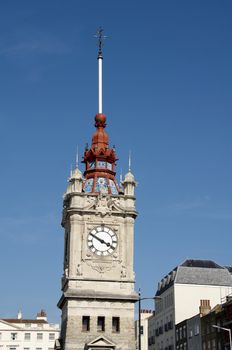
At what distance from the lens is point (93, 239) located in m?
64.5

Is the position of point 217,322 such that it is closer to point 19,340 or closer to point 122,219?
point 122,219

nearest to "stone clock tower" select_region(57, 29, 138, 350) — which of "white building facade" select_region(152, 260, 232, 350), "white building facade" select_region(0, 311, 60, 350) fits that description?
"white building facade" select_region(152, 260, 232, 350)

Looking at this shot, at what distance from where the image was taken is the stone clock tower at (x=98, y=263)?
6169 centimetres

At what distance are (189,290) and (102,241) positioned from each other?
66.9 m

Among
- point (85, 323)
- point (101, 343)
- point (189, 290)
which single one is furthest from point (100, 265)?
point (189, 290)

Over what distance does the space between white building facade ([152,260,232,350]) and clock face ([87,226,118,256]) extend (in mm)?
64717

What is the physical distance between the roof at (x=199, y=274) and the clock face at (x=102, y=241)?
64866mm

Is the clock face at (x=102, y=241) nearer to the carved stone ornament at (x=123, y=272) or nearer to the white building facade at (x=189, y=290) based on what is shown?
the carved stone ornament at (x=123, y=272)

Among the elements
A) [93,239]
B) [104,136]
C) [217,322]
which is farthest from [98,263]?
[217,322]

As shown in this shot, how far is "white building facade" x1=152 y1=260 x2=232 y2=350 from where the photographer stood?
127 meters

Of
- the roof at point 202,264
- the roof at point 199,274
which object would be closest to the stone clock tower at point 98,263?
the roof at point 199,274

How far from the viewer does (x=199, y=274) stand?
130000 millimetres

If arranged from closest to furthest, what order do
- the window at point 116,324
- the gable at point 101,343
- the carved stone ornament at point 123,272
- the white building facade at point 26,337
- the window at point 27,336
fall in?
the gable at point 101,343 → the window at point 116,324 → the carved stone ornament at point 123,272 → the white building facade at point 26,337 → the window at point 27,336

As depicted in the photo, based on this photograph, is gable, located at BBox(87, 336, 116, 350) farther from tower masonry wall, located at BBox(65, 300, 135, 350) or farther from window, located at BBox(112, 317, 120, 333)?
window, located at BBox(112, 317, 120, 333)
